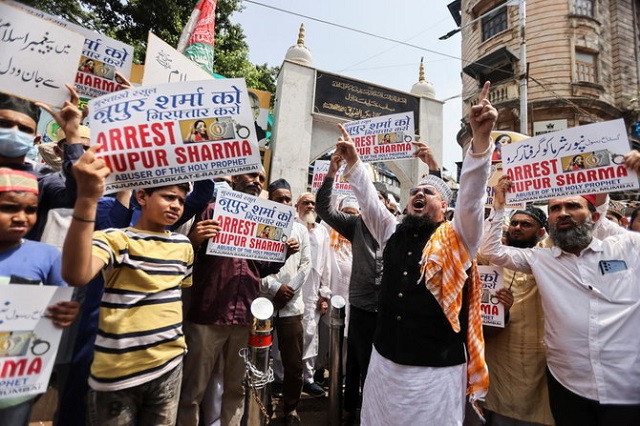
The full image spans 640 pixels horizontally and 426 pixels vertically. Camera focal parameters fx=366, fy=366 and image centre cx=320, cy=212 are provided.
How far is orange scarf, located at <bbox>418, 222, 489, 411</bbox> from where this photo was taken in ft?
6.59

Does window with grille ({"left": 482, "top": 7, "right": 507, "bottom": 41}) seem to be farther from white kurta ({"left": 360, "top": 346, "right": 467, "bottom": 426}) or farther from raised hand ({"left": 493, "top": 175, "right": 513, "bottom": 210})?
white kurta ({"left": 360, "top": 346, "right": 467, "bottom": 426})

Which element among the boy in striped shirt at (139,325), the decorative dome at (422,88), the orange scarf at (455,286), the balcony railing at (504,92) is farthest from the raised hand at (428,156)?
the balcony railing at (504,92)

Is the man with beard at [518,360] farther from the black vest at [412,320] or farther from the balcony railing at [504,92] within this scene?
the balcony railing at [504,92]

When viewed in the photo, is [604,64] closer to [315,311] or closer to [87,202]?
[315,311]

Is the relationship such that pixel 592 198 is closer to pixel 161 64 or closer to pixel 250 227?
pixel 250 227

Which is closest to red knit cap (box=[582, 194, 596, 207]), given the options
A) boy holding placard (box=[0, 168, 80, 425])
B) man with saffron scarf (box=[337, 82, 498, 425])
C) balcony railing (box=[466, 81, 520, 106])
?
man with saffron scarf (box=[337, 82, 498, 425])

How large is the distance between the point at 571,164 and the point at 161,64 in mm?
3293

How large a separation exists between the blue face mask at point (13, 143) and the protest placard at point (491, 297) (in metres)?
2.95

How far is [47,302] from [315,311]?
3.22m

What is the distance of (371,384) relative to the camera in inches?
89.7

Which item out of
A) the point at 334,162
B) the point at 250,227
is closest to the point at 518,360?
the point at 334,162

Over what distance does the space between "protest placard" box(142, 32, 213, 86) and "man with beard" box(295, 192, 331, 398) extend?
2014mm

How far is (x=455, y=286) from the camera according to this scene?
6.62 ft

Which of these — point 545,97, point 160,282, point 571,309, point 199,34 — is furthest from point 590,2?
point 160,282
